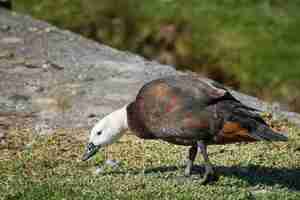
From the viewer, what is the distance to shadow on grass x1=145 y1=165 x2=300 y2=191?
313 inches

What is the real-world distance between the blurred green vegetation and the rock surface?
1.61m

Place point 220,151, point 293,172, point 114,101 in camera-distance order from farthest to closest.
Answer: point 114,101 → point 220,151 → point 293,172

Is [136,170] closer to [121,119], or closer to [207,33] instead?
[121,119]

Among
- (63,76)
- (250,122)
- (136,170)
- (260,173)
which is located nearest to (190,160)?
(136,170)

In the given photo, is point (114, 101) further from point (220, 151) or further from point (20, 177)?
point (20, 177)

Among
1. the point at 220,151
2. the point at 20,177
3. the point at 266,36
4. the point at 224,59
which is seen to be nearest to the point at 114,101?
the point at 220,151

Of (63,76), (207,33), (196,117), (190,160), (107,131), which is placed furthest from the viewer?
(207,33)

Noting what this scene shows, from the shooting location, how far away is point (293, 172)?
8.27 m

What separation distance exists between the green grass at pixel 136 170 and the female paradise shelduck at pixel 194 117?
357mm

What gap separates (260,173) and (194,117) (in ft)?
3.45

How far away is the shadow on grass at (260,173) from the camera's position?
795 cm

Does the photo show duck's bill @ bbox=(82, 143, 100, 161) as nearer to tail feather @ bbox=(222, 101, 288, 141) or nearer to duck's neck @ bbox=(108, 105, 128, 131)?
duck's neck @ bbox=(108, 105, 128, 131)

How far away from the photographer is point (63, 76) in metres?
11.2

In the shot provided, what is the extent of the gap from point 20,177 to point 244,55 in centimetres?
671
